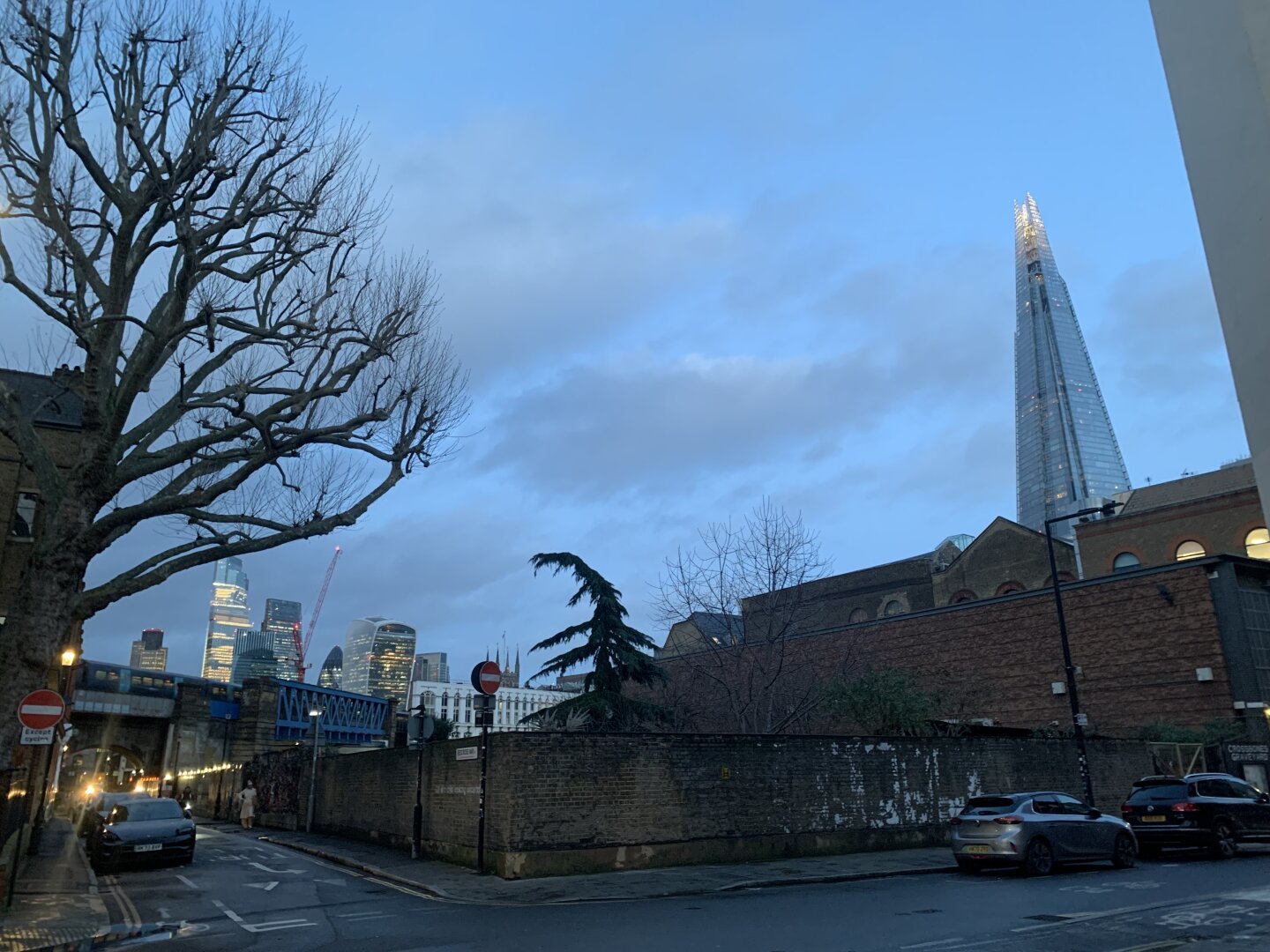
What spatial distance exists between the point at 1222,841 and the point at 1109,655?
1778 centimetres

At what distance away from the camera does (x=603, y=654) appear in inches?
943

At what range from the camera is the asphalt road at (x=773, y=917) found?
29.5 ft

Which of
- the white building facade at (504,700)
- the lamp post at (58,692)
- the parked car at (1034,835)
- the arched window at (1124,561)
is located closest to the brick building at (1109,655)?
the parked car at (1034,835)

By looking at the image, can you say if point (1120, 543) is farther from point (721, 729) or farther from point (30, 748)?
point (30, 748)

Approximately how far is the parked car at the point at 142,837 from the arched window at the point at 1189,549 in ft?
146

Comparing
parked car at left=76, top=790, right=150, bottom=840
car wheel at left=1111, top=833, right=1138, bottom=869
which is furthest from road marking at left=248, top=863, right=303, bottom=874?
car wheel at left=1111, top=833, right=1138, bottom=869

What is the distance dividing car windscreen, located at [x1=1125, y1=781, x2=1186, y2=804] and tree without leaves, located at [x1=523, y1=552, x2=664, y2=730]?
11.3 metres

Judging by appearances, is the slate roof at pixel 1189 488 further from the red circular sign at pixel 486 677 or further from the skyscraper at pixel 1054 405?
the skyscraper at pixel 1054 405

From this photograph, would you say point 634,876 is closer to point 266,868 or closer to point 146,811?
point 266,868

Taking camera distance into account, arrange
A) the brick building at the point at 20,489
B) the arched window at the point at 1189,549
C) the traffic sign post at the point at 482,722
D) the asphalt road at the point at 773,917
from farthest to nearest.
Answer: the arched window at the point at 1189,549 → the brick building at the point at 20,489 → the traffic sign post at the point at 482,722 → the asphalt road at the point at 773,917

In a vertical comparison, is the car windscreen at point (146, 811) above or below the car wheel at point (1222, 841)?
above

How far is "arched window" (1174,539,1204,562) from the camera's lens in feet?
142

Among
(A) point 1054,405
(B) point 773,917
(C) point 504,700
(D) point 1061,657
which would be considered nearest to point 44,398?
(B) point 773,917

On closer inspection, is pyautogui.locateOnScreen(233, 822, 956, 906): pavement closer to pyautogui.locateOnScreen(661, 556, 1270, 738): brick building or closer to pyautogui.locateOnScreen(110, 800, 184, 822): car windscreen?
pyautogui.locateOnScreen(110, 800, 184, 822): car windscreen
